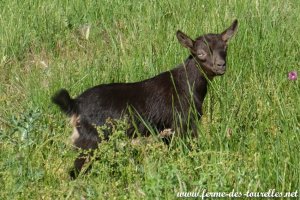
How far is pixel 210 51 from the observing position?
18.1ft

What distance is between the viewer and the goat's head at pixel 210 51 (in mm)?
5410

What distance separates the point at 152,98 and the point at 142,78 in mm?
842

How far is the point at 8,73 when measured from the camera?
702cm

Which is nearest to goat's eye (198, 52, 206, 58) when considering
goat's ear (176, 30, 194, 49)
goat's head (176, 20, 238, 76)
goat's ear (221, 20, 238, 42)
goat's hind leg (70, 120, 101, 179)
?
goat's head (176, 20, 238, 76)

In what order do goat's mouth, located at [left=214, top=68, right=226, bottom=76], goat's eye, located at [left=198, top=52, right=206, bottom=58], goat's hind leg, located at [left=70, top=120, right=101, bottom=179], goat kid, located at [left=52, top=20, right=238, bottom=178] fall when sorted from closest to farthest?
goat's hind leg, located at [left=70, top=120, right=101, bottom=179] → goat kid, located at [left=52, top=20, right=238, bottom=178] → goat's mouth, located at [left=214, top=68, right=226, bottom=76] → goat's eye, located at [left=198, top=52, right=206, bottom=58]

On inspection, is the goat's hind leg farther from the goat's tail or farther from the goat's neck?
the goat's neck

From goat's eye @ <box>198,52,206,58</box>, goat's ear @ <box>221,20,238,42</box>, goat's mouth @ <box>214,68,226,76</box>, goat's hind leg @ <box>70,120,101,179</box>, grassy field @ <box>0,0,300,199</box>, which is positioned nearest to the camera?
grassy field @ <box>0,0,300,199</box>

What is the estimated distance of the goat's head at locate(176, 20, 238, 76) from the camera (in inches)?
213

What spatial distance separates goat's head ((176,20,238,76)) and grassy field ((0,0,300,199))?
18 centimetres

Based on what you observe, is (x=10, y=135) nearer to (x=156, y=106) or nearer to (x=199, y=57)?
(x=156, y=106)

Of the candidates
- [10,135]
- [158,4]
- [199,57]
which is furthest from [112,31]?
[10,135]

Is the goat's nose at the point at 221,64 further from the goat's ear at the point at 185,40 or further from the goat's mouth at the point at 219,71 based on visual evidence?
the goat's ear at the point at 185,40

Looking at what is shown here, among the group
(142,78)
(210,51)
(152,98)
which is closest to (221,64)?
(210,51)

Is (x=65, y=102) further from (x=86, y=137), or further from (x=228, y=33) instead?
(x=228, y=33)
